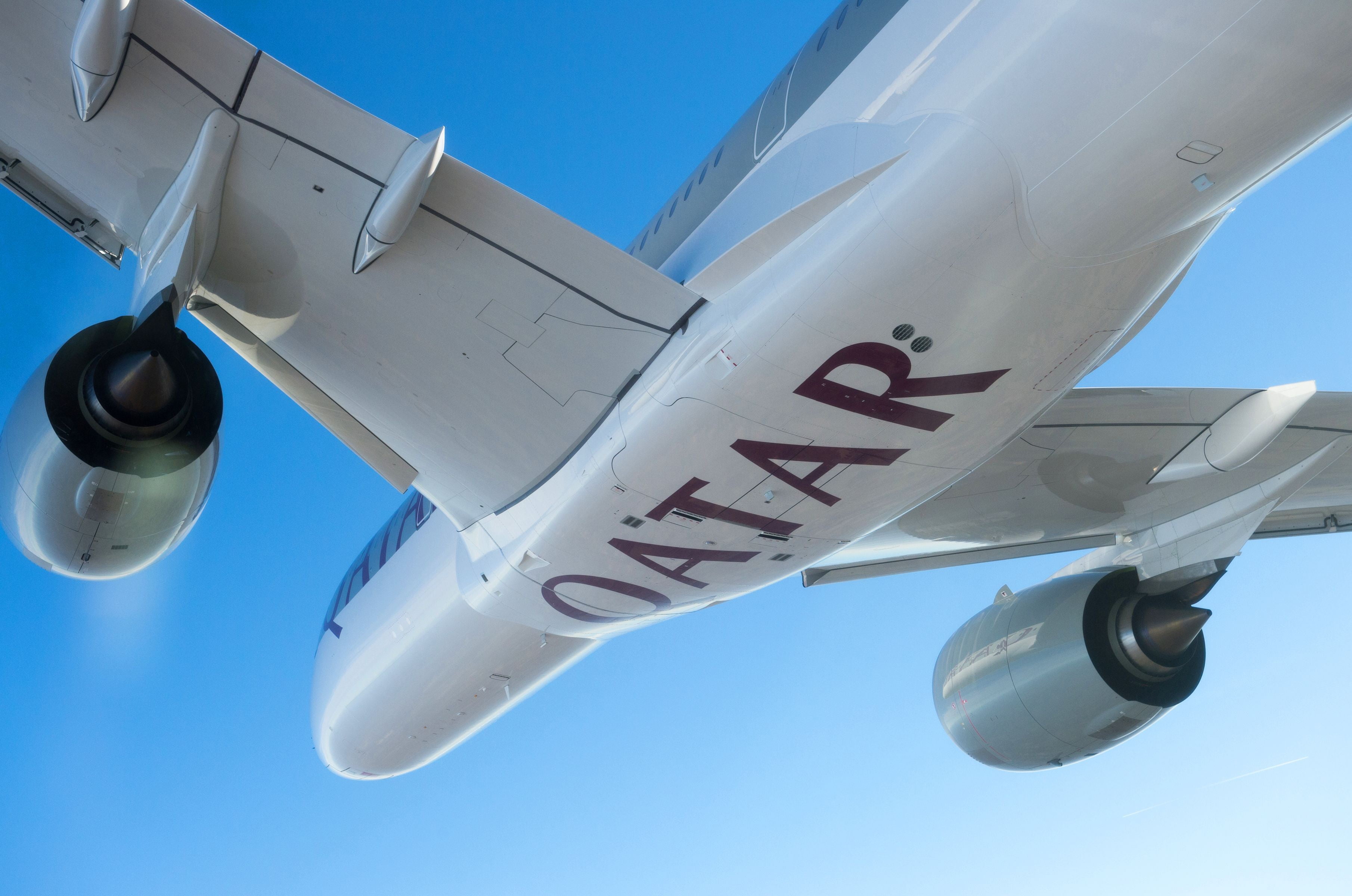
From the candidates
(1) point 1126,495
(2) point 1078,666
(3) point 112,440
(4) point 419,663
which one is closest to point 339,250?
(3) point 112,440

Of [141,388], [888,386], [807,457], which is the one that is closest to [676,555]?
[807,457]

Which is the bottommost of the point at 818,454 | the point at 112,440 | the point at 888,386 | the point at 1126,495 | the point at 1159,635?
the point at 1159,635

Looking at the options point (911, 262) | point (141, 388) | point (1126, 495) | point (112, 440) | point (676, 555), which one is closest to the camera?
point (911, 262)

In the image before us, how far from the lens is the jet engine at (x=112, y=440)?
4.50 meters

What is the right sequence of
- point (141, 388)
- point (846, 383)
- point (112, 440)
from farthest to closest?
point (112, 440)
point (141, 388)
point (846, 383)

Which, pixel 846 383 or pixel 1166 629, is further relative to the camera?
pixel 1166 629

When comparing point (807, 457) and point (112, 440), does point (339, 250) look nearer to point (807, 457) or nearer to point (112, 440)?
point (112, 440)

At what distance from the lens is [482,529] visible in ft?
20.1

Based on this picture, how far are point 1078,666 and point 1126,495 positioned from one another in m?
1.30

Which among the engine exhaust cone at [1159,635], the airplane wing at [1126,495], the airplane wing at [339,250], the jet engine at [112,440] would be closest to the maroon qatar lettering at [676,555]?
the airplane wing at [339,250]

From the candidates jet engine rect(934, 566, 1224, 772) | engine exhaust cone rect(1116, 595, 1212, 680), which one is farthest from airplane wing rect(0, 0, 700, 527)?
engine exhaust cone rect(1116, 595, 1212, 680)

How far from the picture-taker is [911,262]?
12.5 feet

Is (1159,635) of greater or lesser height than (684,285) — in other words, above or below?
below

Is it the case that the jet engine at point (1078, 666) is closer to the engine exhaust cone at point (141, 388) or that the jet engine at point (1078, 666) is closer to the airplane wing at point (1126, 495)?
the airplane wing at point (1126, 495)
